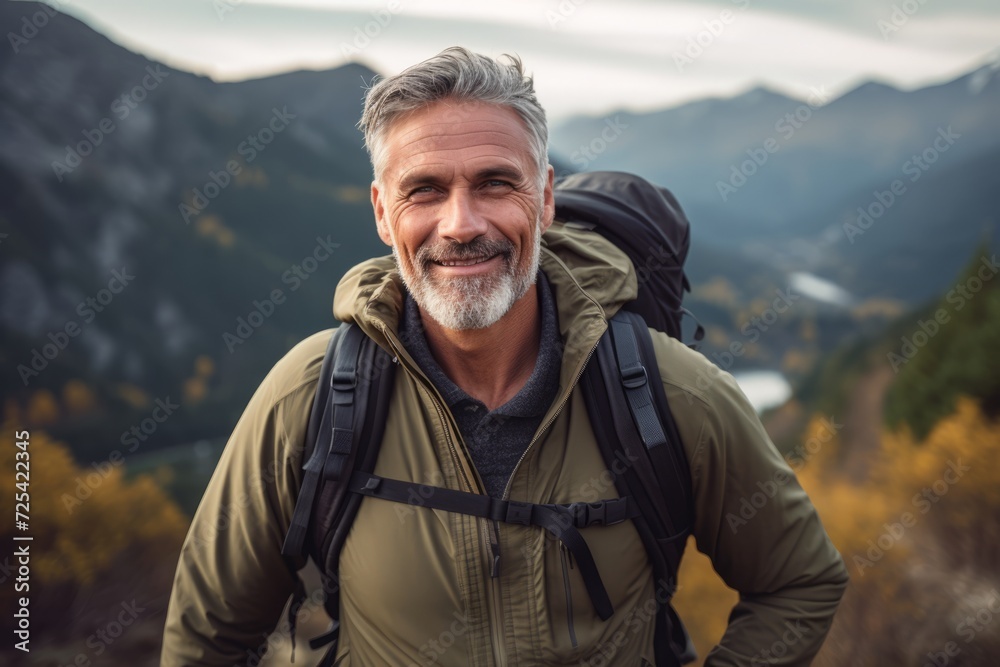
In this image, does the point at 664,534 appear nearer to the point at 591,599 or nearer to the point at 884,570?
the point at 591,599

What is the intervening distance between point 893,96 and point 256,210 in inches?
1713

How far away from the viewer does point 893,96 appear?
A: 47062 millimetres

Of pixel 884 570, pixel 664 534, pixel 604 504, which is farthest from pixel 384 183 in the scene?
pixel 884 570

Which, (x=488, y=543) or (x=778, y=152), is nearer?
(x=488, y=543)

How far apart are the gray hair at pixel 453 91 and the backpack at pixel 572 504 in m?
0.61

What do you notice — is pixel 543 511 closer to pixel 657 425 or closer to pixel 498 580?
pixel 498 580

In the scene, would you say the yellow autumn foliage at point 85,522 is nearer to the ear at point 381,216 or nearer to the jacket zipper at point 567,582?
the ear at point 381,216

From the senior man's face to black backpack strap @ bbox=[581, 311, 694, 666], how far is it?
0.35 meters

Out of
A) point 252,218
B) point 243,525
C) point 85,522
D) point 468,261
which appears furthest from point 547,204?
point 252,218

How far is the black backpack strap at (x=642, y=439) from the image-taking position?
1863 mm

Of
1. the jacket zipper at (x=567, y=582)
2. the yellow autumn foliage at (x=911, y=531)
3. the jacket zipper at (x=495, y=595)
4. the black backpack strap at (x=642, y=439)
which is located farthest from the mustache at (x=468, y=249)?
the yellow autumn foliage at (x=911, y=531)

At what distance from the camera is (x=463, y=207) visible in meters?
1.95

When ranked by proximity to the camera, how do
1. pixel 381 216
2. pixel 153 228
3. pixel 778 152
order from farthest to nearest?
1. pixel 778 152
2. pixel 153 228
3. pixel 381 216

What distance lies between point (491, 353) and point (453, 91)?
776mm
